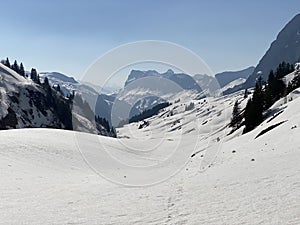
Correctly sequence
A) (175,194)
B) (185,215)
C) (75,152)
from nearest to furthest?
(185,215), (175,194), (75,152)

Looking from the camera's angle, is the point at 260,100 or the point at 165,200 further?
the point at 260,100

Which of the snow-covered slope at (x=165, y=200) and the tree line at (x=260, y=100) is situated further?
the tree line at (x=260, y=100)

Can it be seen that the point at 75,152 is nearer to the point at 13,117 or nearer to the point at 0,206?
the point at 0,206

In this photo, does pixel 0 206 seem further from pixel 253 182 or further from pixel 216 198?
pixel 253 182

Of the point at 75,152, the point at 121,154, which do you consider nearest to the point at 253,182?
the point at 75,152

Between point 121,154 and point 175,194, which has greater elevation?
point 175,194

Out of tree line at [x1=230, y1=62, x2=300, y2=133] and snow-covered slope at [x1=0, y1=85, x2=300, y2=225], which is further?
tree line at [x1=230, y1=62, x2=300, y2=133]

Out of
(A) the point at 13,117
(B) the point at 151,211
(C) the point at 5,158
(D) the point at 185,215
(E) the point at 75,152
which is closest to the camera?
(D) the point at 185,215

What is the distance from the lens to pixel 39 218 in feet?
49.4

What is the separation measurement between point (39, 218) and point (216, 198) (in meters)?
8.07

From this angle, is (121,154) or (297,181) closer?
(297,181)

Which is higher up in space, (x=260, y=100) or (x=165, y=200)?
(x=165, y=200)

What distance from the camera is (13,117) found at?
16700 centimetres

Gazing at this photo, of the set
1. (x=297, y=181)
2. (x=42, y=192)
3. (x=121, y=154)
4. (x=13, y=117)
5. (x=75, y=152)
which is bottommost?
(x=13, y=117)
